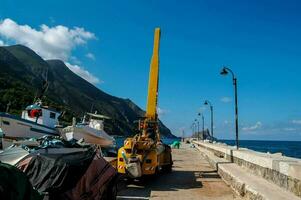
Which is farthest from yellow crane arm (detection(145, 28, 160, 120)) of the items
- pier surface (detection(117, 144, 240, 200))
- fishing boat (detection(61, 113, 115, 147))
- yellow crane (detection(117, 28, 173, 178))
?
fishing boat (detection(61, 113, 115, 147))

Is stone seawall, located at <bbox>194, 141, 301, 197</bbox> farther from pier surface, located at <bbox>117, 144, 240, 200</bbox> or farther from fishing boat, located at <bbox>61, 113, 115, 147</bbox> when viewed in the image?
fishing boat, located at <bbox>61, 113, 115, 147</bbox>

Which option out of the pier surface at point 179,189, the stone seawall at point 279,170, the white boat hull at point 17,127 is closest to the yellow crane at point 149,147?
the pier surface at point 179,189

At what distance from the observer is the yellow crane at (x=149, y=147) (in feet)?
55.6

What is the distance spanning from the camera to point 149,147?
17.7 metres

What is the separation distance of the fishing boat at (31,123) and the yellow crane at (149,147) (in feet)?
56.5

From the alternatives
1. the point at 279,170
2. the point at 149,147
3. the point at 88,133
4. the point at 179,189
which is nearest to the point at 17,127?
the point at 88,133

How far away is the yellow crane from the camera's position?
16.9 meters

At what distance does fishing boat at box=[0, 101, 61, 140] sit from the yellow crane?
1721 cm

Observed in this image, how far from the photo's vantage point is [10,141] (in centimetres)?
3631

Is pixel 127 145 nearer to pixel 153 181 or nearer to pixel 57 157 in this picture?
pixel 153 181

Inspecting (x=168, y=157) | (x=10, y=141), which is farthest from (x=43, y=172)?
(x=10, y=141)

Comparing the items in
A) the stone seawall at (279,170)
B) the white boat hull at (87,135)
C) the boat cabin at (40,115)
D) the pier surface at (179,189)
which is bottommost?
the pier surface at (179,189)

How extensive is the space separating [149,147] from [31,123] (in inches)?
948

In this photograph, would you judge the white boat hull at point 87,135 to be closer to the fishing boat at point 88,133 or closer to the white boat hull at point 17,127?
the fishing boat at point 88,133
